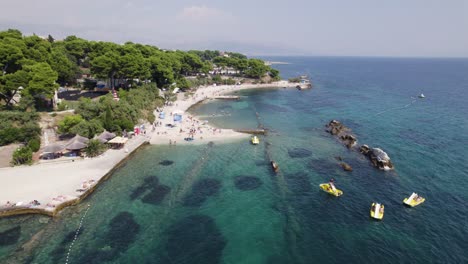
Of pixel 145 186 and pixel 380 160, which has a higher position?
pixel 380 160

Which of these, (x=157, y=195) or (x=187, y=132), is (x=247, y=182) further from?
(x=187, y=132)

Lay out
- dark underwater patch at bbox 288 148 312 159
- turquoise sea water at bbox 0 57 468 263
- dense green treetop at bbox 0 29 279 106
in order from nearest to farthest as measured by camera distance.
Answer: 1. turquoise sea water at bbox 0 57 468 263
2. dark underwater patch at bbox 288 148 312 159
3. dense green treetop at bbox 0 29 279 106

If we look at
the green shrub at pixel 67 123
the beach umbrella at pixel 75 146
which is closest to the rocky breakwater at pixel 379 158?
the beach umbrella at pixel 75 146

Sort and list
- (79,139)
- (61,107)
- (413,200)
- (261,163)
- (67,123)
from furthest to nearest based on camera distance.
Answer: (61,107) < (67,123) < (261,163) < (79,139) < (413,200)

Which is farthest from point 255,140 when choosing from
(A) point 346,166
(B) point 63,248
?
(B) point 63,248

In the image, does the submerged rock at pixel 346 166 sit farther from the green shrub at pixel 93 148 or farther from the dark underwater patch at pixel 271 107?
the dark underwater patch at pixel 271 107

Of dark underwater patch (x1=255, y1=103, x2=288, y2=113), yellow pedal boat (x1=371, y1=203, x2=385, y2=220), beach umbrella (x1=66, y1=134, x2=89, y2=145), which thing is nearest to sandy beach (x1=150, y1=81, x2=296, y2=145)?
beach umbrella (x1=66, y1=134, x2=89, y2=145)

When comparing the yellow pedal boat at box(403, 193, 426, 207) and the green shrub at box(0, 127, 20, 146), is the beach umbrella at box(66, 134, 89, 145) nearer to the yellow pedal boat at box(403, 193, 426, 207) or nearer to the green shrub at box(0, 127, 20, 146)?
the green shrub at box(0, 127, 20, 146)
